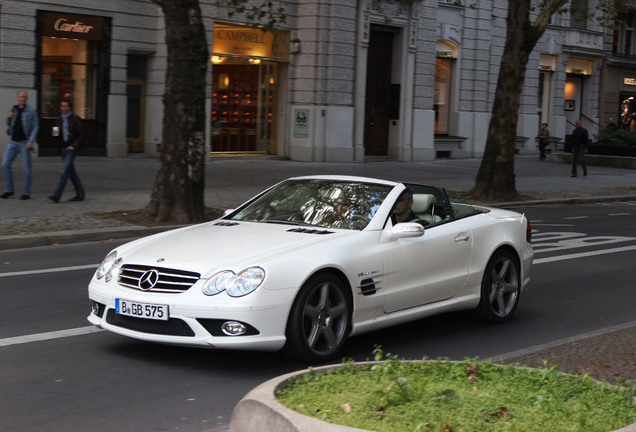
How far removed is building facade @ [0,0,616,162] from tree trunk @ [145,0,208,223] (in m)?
6.55

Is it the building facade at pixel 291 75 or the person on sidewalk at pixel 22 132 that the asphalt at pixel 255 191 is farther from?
the building facade at pixel 291 75

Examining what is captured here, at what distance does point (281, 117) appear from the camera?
30.2 metres

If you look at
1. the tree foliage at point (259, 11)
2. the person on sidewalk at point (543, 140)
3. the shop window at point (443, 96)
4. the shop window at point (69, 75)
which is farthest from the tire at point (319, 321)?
the person on sidewalk at point (543, 140)

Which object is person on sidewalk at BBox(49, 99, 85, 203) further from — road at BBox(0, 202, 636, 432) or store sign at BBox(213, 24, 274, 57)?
store sign at BBox(213, 24, 274, 57)

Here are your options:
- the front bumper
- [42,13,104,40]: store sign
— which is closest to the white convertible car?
the front bumper

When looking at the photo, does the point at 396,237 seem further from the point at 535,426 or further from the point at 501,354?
the point at 535,426

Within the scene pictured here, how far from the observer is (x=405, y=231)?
7.13 m

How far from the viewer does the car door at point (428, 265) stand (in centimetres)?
715

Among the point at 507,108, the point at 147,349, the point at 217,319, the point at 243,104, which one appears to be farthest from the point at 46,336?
the point at 243,104

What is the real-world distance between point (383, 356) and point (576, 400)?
243 centimetres

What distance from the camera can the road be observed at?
17.9ft

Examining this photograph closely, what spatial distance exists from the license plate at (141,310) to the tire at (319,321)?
0.87m

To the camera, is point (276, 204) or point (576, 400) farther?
point (276, 204)

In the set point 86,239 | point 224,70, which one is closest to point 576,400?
point 86,239
